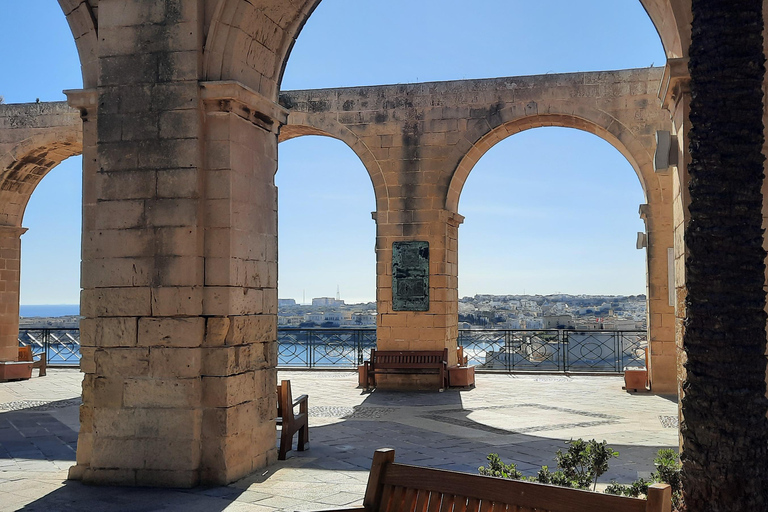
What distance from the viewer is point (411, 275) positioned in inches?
468

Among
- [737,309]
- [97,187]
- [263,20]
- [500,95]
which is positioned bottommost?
[737,309]

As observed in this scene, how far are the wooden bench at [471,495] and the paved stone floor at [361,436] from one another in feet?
5.87

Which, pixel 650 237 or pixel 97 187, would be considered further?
pixel 650 237

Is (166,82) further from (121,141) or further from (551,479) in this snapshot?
(551,479)

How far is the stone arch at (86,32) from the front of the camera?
604 cm

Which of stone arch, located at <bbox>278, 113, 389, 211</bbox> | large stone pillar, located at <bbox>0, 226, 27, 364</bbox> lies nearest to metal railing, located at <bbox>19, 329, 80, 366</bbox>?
large stone pillar, located at <bbox>0, 226, 27, 364</bbox>

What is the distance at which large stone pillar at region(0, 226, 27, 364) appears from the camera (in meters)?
14.0

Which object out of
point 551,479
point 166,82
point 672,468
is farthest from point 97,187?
point 672,468

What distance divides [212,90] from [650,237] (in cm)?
798

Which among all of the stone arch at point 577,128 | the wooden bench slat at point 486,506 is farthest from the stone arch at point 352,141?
the wooden bench slat at point 486,506

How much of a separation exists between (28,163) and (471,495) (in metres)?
13.7

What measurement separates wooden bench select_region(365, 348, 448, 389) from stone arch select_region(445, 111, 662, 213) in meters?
2.35

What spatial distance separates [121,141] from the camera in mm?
5734

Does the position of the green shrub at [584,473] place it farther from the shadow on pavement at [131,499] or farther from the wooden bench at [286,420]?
the wooden bench at [286,420]
